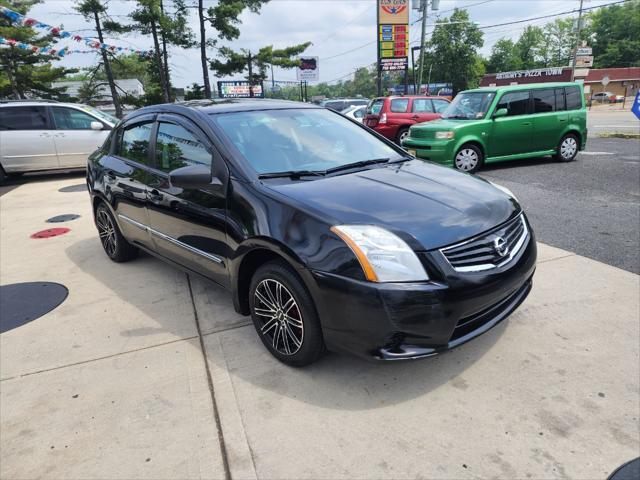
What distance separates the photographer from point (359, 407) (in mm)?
2383

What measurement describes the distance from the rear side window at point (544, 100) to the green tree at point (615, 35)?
289 ft

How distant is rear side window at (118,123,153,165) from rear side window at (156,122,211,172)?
220 mm

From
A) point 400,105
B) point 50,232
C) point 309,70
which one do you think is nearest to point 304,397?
point 50,232

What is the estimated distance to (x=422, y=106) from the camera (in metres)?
12.6

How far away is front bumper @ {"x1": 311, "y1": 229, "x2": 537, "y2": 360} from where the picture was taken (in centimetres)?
216

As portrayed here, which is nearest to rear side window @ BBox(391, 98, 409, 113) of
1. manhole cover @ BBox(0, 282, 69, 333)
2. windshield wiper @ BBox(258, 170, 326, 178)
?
windshield wiper @ BBox(258, 170, 326, 178)

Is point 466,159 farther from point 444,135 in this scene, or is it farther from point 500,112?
point 500,112

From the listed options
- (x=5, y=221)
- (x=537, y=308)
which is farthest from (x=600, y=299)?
(x=5, y=221)

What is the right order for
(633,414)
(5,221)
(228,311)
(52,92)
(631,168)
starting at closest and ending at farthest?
(633,414) → (228,311) → (5,221) → (631,168) → (52,92)

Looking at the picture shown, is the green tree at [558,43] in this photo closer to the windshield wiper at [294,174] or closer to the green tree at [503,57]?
the green tree at [503,57]

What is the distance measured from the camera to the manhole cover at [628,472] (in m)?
1.91

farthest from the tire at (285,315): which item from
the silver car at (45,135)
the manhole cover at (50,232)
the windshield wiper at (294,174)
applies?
the silver car at (45,135)

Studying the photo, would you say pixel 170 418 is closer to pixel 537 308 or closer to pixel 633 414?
pixel 633 414

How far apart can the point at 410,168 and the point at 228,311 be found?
180cm
